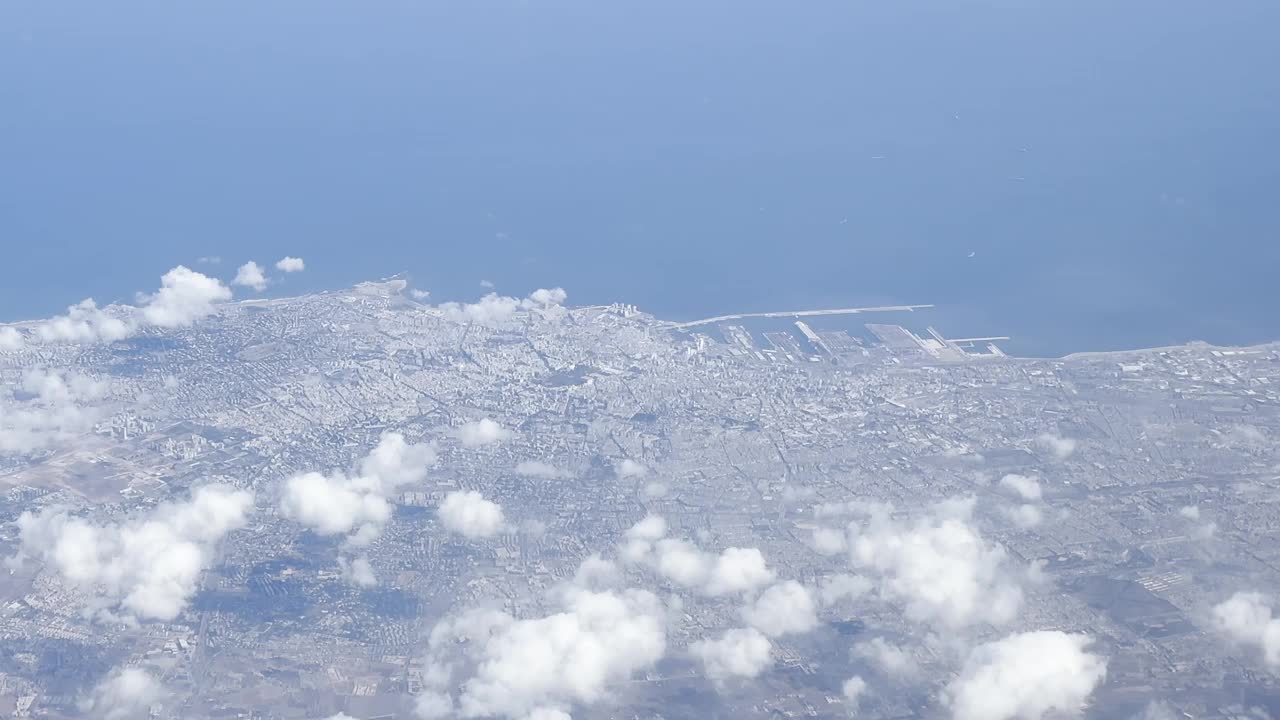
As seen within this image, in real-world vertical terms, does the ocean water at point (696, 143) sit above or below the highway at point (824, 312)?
above

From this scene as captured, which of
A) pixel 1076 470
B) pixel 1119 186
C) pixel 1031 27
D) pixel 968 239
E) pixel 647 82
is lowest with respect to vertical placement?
pixel 1076 470

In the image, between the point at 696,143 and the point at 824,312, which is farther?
the point at 696,143

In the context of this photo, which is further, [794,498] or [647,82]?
[647,82]

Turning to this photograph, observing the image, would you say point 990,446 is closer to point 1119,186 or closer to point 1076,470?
point 1076,470

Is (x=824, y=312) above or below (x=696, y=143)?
below

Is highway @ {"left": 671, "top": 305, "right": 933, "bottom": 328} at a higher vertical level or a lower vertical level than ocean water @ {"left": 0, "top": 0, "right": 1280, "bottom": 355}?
lower

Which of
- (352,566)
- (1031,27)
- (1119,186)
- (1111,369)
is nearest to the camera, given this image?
(352,566)

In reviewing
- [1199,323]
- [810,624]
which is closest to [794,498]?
[810,624]

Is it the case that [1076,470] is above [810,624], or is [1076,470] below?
above
